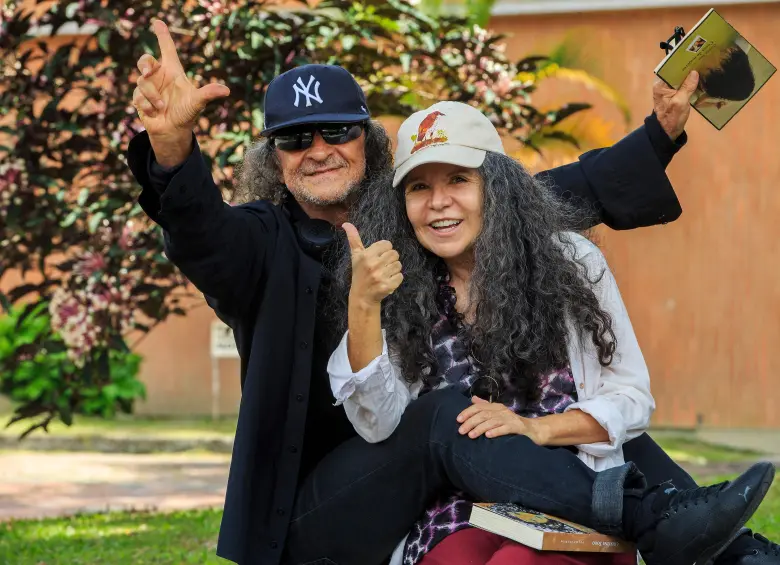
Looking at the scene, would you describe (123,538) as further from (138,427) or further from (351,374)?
(138,427)

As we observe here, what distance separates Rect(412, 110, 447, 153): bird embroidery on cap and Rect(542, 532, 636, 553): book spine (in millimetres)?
1179

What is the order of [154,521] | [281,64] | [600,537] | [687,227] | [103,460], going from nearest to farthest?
[600,537] < [281,64] < [154,521] < [103,460] < [687,227]

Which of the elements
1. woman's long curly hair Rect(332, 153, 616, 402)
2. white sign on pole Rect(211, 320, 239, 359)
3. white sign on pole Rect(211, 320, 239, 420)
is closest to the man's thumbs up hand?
woman's long curly hair Rect(332, 153, 616, 402)

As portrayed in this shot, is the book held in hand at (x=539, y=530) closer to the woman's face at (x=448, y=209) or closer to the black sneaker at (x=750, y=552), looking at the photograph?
the black sneaker at (x=750, y=552)

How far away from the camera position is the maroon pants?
3.14 m

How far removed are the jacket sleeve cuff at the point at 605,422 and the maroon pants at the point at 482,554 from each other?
1.01 feet

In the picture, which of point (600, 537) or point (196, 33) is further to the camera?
point (196, 33)

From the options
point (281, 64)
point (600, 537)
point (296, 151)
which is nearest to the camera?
point (600, 537)

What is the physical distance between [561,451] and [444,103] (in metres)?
1.10

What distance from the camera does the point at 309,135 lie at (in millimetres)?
3961

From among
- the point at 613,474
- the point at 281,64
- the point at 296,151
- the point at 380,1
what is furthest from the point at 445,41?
the point at 613,474

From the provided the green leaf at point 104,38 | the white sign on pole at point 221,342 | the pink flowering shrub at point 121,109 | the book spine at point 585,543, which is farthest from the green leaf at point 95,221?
the white sign on pole at point 221,342

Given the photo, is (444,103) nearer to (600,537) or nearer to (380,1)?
(600,537)

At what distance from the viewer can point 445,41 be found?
5.62 m
